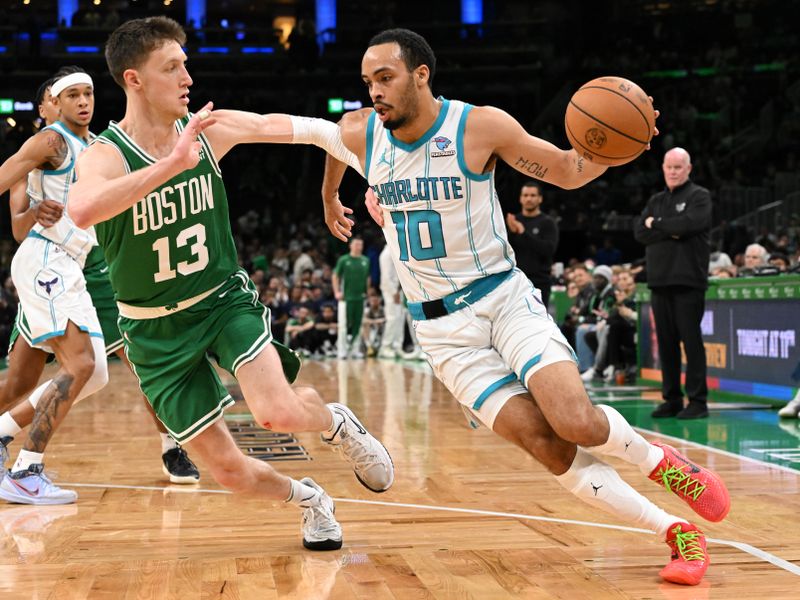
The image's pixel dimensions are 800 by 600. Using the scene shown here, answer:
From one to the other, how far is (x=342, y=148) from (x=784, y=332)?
5613 millimetres

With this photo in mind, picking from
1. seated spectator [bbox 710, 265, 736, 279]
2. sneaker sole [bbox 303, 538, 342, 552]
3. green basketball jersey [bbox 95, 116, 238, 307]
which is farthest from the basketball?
seated spectator [bbox 710, 265, 736, 279]

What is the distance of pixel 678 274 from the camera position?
27.3ft

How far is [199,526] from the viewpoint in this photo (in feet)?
15.0

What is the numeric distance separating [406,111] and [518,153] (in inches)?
18.4

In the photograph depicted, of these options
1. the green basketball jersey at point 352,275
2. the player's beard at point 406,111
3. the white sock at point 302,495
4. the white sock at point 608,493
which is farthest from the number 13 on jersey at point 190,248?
the green basketball jersey at point 352,275

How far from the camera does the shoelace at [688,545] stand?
3602mm

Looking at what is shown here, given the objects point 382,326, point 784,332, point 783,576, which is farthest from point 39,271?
point 382,326

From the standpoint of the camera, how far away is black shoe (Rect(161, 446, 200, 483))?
18.6ft

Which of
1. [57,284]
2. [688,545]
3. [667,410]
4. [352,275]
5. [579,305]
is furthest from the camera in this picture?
[352,275]

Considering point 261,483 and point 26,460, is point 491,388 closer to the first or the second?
point 261,483

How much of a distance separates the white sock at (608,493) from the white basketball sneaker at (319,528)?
1.01 metres

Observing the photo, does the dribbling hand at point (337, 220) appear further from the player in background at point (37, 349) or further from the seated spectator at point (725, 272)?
the seated spectator at point (725, 272)

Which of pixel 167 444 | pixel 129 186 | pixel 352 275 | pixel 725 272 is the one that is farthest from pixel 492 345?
pixel 352 275

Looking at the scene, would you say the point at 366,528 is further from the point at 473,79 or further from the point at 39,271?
the point at 473,79
